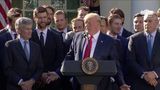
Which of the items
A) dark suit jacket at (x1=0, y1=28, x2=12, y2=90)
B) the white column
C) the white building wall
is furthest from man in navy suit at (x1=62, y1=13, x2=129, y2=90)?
the white building wall

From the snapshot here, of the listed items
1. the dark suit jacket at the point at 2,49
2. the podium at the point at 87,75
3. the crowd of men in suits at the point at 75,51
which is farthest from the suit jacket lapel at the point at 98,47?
the dark suit jacket at the point at 2,49

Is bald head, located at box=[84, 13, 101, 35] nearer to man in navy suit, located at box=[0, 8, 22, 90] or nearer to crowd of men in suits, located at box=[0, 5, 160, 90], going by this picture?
crowd of men in suits, located at box=[0, 5, 160, 90]

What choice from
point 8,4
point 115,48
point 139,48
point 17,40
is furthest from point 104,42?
point 8,4

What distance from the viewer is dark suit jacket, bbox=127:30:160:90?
6.71 metres

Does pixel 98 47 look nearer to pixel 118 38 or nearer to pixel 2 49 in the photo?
pixel 118 38

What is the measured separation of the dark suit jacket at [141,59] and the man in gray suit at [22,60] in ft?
3.83

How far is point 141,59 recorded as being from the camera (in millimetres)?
6762

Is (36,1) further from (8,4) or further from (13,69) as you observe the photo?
(13,69)

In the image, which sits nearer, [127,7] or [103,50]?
[103,50]

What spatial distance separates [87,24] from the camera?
612 cm

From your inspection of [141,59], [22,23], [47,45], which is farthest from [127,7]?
[22,23]

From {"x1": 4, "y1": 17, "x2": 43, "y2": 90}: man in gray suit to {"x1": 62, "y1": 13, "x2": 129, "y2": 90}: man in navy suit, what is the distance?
0.59 metres

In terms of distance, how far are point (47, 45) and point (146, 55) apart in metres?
1.31

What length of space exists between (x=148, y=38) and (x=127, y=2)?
14.7ft
